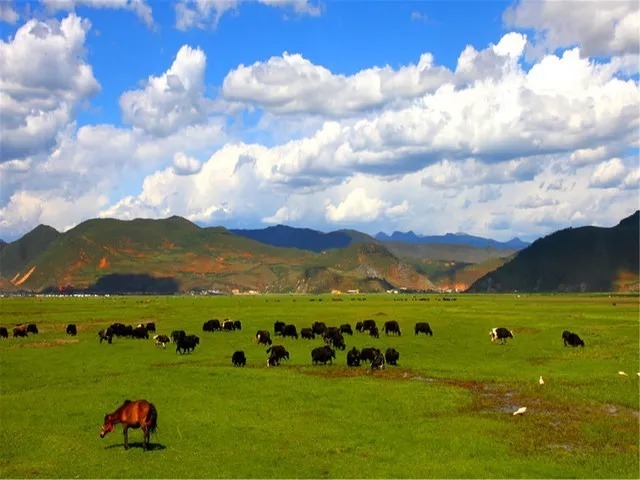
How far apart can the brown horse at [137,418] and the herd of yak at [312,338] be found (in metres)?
18.6

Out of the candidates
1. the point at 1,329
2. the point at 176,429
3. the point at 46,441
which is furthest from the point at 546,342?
the point at 1,329

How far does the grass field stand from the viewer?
66.7ft

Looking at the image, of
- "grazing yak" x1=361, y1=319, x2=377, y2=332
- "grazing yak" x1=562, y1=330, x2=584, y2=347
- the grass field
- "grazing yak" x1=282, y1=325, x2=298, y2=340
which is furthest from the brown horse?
"grazing yak" x1=562, y1=330, x2=584, y2=347

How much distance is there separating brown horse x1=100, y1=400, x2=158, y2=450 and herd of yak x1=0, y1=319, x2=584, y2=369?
18.6 metres

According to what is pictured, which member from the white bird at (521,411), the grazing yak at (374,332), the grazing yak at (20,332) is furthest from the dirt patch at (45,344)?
the white bird at (521,411)

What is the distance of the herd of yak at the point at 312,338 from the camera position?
134 feet

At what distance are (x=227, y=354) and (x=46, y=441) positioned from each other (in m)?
24.7

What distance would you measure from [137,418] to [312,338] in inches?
1413

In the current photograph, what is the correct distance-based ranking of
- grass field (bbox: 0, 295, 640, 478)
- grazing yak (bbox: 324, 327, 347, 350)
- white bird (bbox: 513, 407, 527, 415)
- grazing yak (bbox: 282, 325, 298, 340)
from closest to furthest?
grass field (bbox: 0, 295, 640, 478) < white bird (bbox: 513, 407, 527, 415) < grazing yak (bbox: 324, 327, 347, 350) < grazing yak (bbox: 282, 325, 298, 340)

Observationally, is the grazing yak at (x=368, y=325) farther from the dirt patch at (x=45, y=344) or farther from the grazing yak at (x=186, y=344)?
the dirt patch at (x=45, y=344)

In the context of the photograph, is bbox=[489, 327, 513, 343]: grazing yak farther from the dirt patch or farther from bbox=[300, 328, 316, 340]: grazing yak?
the dirt patch

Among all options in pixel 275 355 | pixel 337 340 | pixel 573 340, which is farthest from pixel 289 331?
pixel 573 340

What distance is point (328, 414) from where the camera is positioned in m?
27.0

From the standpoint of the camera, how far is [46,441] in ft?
74.8
